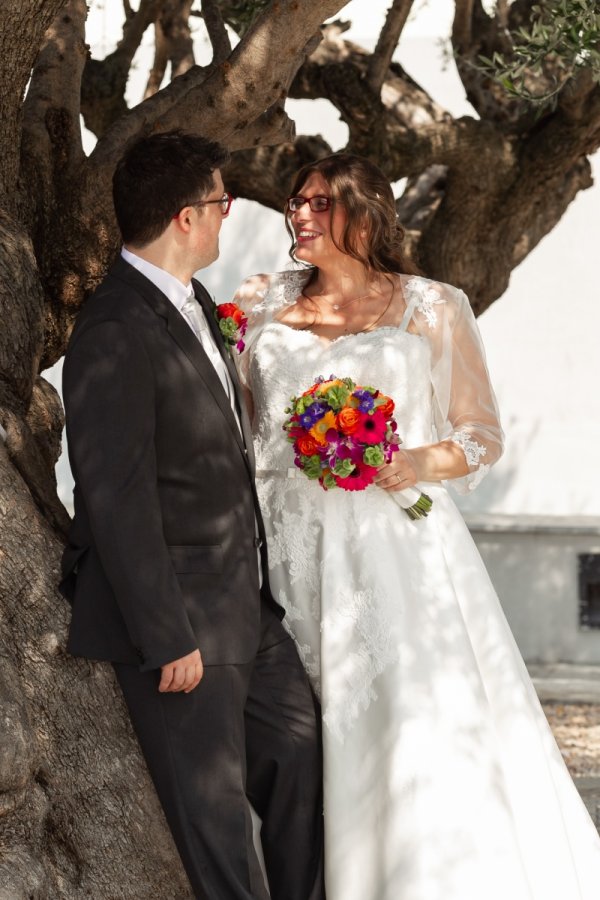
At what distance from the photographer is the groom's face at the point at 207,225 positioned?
3543 millimetres

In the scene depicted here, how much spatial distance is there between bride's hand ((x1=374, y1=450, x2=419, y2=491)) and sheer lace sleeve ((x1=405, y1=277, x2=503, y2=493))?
32 centimetres

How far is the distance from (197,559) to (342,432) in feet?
2.18

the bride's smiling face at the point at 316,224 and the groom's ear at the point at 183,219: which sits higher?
the bride's smiling face at the point at 316,224

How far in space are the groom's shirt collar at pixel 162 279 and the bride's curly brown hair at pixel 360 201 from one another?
35.7 inches

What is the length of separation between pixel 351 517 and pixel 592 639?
22.6ft

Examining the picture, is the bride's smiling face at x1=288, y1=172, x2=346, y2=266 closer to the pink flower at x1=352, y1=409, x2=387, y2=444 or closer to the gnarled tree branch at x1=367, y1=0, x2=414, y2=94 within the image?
the pink flower at x1=352, y1=409, x2=387, y2=444

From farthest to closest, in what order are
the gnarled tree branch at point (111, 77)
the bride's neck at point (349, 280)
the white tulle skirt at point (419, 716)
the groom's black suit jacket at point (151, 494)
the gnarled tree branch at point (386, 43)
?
the gnarled tree branch at point (111, 77) → the gnarled tree branch at point (386, 43) → the bride's neck at point (349, 280) → the white tulle skirt at point (419, 716) → the groom's black suit jacket at point (151, 494)

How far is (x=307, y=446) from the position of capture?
3.83 m

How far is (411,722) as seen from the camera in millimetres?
3801

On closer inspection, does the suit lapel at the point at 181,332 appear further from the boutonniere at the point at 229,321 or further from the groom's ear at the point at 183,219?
the boutonniere at the point at 229,321

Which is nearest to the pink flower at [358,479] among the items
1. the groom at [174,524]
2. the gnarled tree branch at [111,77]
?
the groom at [174,524]

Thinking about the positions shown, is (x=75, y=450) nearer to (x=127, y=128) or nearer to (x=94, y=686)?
(x=94, y=686)

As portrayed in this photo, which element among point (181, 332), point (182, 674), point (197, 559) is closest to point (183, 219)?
point (181, 332)

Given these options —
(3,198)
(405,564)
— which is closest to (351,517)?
(405,564)
